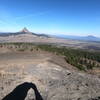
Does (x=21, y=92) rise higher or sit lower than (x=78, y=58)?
higher

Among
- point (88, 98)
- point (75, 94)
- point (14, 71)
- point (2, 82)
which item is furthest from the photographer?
point (14, 71)

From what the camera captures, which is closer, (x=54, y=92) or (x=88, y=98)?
(x=88, y=98)

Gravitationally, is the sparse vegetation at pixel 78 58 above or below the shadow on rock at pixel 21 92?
below

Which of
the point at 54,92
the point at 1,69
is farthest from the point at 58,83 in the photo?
the point at 1,69

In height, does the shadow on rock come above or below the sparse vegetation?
above

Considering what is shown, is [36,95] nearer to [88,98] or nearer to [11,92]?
[11,92]

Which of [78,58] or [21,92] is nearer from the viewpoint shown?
[21,92]

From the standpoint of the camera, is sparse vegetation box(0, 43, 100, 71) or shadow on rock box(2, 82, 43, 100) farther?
sparse vegetation box(0, 43, 100, 71)

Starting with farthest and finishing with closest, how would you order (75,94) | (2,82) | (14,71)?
(14,71) → (2,82) → (75,94)

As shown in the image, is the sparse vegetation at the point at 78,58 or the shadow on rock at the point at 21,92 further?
the sparse vegetation at the point at 78,58

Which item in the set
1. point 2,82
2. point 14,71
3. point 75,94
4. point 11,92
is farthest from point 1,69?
point 75,94
